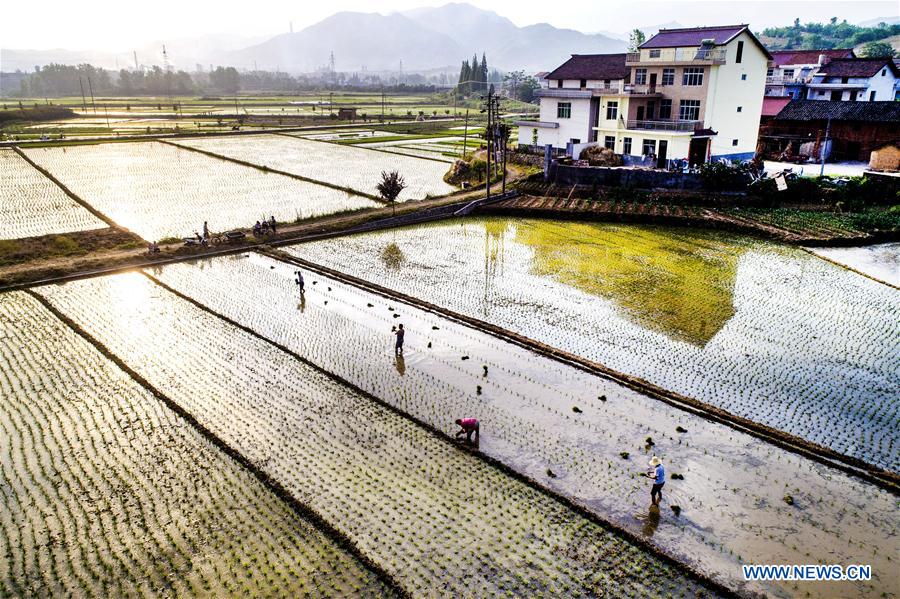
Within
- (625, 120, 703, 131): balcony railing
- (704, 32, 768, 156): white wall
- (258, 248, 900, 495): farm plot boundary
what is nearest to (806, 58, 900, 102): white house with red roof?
(704, 32, 768, 156): white wall

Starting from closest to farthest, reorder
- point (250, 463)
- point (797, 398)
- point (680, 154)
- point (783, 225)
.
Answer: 1. point (250, 463)
2. point (797, 398)
3. point (783, 225)
4. point (680, 154)

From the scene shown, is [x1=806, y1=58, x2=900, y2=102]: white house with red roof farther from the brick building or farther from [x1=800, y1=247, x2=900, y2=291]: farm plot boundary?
[x1=800, y1=247, x2=900, y2=291]: farm plot boundary

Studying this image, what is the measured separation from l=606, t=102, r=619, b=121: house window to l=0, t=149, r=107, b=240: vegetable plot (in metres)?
32.9

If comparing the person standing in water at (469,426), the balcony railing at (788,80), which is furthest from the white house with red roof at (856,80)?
the person standing in water at (469,426)

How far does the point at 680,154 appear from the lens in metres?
37.1

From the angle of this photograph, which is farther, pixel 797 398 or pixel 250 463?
pixel 797 398

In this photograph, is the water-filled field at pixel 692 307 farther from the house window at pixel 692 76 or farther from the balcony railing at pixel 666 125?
the house window at pixel 692 76

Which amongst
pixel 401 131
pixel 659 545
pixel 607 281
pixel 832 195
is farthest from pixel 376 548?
pixel 401 131

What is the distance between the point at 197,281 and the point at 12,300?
5.83m

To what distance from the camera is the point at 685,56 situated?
37.2 metres

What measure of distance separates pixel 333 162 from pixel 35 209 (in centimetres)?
2232

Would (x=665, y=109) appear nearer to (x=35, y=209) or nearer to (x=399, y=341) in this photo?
(x=399, y=341)

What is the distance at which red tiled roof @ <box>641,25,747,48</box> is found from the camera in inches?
1439

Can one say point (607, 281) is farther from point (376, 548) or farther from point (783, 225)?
point (376, 548)
